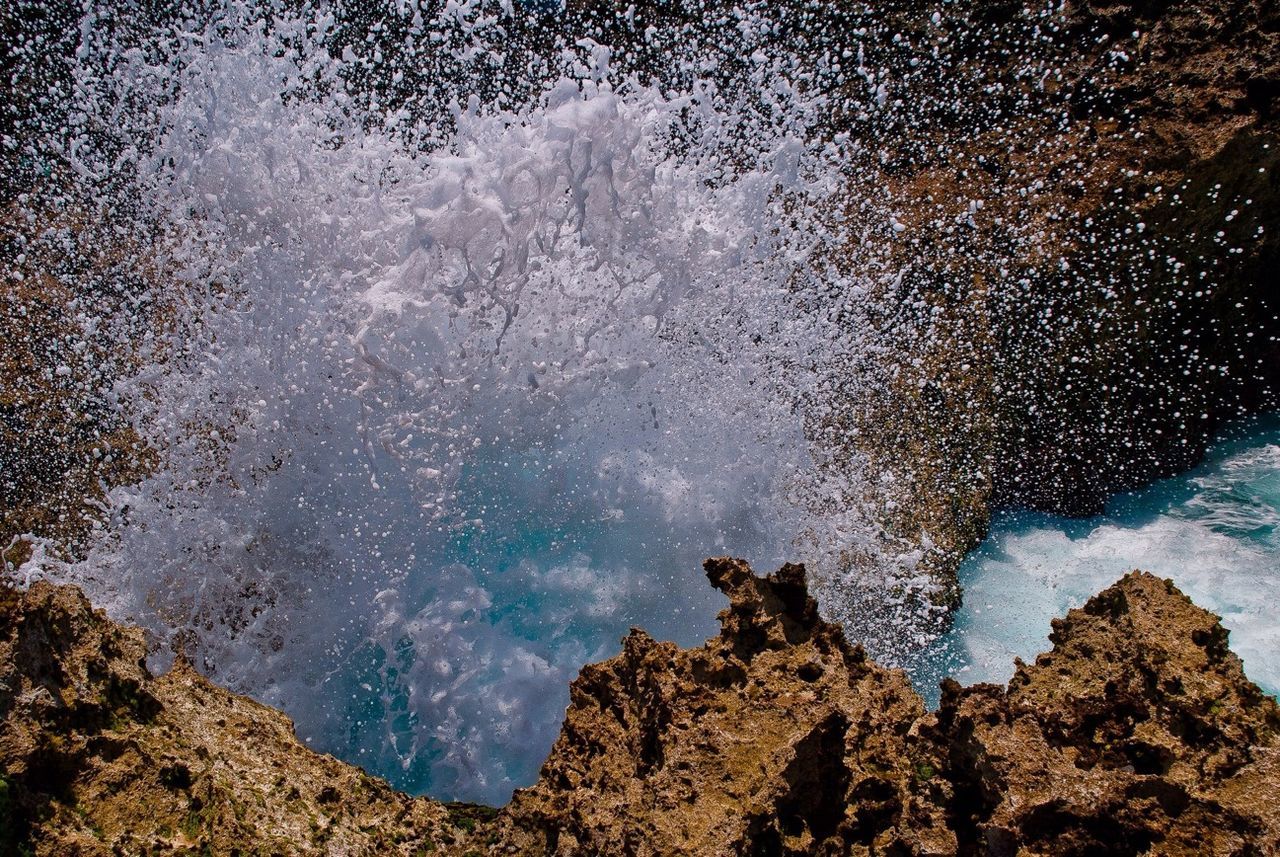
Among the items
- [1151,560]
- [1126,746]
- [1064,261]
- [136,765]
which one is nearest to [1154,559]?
[1151,560]

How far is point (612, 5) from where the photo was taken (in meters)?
6.87

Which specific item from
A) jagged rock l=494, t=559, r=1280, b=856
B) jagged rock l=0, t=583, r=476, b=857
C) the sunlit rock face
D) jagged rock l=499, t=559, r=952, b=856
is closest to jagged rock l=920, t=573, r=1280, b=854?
Result: jagged rock l=494, t=559, r=1280, b=856

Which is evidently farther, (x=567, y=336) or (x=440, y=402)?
(x=567, y=336)

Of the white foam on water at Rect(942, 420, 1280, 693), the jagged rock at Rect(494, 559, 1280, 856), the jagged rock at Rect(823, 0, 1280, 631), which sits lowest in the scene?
the jagged rock at Rect(494, 559, 1280, 856)

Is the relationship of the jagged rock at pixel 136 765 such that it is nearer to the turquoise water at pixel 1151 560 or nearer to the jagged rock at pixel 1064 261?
the jagged rock at pixel 1064 261

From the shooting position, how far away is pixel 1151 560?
5512mm

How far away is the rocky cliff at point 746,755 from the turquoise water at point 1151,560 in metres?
2.69

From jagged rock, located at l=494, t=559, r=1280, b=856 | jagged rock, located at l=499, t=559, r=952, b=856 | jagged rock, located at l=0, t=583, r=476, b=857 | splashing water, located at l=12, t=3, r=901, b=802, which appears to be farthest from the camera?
splashing water, located at l=12, t=3, r=901, b=802

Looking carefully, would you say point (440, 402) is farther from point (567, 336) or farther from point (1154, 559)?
point (1154, 559)

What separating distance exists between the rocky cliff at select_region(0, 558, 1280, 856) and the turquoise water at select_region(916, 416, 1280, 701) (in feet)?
8.81

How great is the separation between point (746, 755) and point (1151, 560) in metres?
4.43

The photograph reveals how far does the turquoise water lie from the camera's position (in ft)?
17.0

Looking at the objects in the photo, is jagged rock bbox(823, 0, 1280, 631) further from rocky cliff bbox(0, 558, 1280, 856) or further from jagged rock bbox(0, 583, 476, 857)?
jagged rock bbox(0, 583, 476, 857)

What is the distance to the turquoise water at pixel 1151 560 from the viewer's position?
17.0 ft
